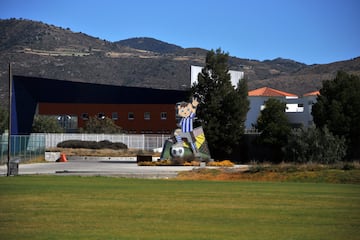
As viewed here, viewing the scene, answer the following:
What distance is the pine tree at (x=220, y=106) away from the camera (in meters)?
70.9

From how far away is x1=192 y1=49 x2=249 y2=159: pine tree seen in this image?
70.9m

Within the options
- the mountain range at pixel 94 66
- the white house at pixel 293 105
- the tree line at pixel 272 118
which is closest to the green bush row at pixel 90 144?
the tree line at pixel 272 118

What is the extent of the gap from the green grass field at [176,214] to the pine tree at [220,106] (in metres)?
41.3

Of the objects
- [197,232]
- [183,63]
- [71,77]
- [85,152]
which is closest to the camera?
[197,232]

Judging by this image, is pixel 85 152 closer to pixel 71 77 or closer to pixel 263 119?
pixel 263 119

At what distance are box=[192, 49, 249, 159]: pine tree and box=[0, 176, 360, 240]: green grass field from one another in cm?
4135

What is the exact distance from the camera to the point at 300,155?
62719mm

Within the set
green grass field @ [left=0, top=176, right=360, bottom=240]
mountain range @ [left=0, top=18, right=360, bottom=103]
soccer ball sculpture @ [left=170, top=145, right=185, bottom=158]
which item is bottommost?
green grass field @ [left=0, top=176, right=360, bottom=240]

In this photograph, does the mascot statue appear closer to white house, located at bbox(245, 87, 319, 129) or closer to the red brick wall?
white house, located at bbox(245, 87, 319, 129)

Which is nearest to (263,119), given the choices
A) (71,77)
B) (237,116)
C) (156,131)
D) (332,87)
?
(237,116)

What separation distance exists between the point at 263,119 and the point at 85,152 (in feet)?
68.0

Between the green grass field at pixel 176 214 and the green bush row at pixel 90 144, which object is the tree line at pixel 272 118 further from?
the green grass field at pixel 176 214

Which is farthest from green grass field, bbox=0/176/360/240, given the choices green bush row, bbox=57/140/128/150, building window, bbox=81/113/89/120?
building window, bbox=81/113/89/120

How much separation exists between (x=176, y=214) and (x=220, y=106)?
51723mm
